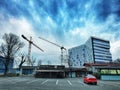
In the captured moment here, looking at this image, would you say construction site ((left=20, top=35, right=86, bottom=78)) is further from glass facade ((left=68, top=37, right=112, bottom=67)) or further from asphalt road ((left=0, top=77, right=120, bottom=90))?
glass facade ((left=68, top=37, right=112, bottom=67))

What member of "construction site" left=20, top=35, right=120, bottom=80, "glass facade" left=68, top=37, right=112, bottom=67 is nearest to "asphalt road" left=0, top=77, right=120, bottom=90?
"construction site" left=20, top=35, right=120, bottom=80

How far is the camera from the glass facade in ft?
413

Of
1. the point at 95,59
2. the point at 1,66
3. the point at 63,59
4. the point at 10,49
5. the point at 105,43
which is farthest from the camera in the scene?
the point at 105,43

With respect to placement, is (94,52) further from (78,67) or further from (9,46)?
(9,46)

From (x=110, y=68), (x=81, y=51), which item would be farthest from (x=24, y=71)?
(x=81, y=51)

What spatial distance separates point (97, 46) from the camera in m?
130

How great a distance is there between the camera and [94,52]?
410 ft

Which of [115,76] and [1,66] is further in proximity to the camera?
[1,66]

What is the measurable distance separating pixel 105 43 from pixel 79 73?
76744 millimetres

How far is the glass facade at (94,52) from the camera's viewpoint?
12600cm

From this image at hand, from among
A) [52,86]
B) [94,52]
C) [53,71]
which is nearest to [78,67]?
[94,52]

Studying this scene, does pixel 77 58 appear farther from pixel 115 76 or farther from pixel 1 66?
pixel 115 76

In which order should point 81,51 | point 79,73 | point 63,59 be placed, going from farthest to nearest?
point 81,51
point 63,59
point 79,73

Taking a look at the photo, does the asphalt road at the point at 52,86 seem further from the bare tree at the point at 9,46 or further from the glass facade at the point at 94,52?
the glass facade at the point at 94,52
